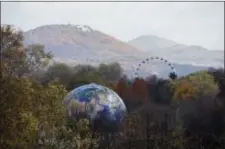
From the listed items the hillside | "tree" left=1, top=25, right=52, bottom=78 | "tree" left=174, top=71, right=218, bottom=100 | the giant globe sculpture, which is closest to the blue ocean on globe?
the giant globe sculpture

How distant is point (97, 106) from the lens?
2486 cm

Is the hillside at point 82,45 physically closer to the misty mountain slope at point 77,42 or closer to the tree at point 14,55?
the misty mountain slope at point 77,42

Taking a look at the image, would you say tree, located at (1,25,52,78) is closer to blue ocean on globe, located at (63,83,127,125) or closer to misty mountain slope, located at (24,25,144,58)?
blue ocean on globe, located at (63,83,127,125)

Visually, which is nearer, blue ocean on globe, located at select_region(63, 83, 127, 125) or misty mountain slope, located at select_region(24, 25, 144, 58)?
blue ocean on globe, located at select_region(63, 83, 127, 125)

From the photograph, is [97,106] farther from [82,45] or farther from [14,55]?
[82,45]

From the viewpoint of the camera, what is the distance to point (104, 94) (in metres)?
25.6

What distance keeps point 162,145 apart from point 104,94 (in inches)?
232

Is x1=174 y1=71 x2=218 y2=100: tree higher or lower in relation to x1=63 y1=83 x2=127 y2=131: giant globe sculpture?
higher

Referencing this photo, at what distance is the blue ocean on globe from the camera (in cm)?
2428

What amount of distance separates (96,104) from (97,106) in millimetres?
129

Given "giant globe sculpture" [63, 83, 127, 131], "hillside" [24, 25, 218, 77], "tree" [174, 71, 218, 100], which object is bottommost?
"giant globe sculpture" [63, 83, 127, 131]

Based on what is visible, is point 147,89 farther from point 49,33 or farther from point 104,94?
point 49,33

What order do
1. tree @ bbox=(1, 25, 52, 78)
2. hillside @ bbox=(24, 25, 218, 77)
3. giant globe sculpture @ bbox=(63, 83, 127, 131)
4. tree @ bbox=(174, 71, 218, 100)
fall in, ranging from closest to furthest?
tree @ bbox=(1, 25, 52, 78), giant globe sculpture @ bbox=(63, 83, 127, 131), tree @ bbox=(174, 71, 218, 100), hillside @ bbox=(24, 25, 218, 77)

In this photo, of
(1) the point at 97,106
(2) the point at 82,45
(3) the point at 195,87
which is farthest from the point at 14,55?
(2) the point at 82,45
